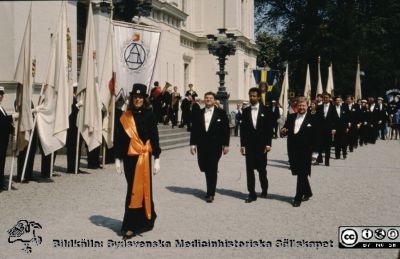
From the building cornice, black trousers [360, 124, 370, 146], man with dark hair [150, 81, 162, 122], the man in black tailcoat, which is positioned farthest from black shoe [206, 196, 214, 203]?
the building cornice

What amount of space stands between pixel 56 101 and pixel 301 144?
18.1 ft

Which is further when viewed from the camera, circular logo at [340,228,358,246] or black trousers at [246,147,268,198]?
black trousers at [246,147,268,198]

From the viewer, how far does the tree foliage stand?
41.6 m

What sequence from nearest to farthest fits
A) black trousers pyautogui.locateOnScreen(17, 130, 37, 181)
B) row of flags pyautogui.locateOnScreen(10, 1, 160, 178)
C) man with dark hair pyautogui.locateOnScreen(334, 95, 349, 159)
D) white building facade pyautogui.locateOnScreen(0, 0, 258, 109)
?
row of flags pyautogui.locateOnScreen(10, 1, 160, 178), black trousers pyautogui.locateOnScreen(17, 130, 37, 181), white building facade pyautogui.locateOnScreen(0, 0, 258, 109), man with dark hair pyautogui.locateOnScreen(334, 95, 349, 159)

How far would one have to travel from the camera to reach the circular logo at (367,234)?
6646mm

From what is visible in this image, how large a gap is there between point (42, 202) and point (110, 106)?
17.2 ft

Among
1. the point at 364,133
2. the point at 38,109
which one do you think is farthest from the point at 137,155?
the point at 364,133

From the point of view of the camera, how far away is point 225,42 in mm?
26672

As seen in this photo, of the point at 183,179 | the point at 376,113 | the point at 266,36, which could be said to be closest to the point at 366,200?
the point at 183,179

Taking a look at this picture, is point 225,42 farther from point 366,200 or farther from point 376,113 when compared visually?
point 366,200

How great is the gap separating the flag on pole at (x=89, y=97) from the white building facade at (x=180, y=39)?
4.59 meters

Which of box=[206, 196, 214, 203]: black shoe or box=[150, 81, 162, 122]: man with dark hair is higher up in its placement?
box=[150, 81, 162, 122]: man with dark hair

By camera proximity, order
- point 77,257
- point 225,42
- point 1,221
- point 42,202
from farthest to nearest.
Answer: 1. point 225,42
2. point 42,202
3. point 1,221
4. point 77,257

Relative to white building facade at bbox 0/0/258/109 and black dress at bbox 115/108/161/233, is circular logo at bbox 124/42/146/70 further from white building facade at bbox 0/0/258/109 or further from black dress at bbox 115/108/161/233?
white building facade at bbox 0/0/258/109
